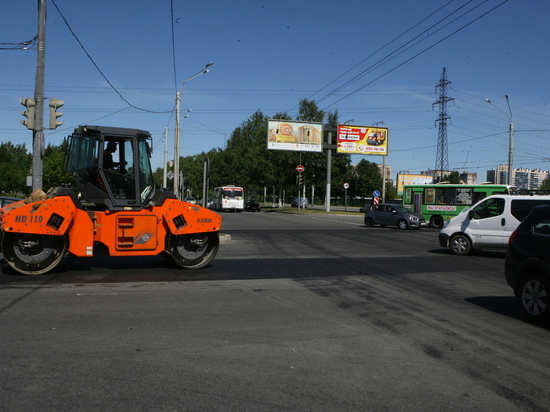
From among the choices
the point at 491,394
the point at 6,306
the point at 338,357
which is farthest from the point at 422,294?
the point at 6,306

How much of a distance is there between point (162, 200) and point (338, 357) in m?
6.37

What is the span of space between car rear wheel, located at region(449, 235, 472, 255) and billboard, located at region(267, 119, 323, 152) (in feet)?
114

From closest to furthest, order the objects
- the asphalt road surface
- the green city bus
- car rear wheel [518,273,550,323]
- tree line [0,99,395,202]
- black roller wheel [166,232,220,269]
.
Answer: the asphalt road surface < car rear wheel [518,273,550,323] < black roller wheel [166,232,220,269] < the green city bus < tree line [0,99,395,202]

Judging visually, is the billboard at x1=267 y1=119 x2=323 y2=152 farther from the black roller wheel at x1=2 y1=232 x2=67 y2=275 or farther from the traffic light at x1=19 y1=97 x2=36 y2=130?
the black roller wheel at x1=2 y1=232 x2=67 y2=275

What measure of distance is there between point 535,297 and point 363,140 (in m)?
46.7

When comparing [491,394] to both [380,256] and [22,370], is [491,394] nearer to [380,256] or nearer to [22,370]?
[22,370]

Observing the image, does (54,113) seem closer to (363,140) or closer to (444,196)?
(444,196)

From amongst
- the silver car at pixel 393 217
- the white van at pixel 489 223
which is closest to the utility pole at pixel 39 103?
the white van at pixel 489 223

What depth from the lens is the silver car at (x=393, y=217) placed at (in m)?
29.7

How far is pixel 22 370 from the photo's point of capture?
466 cm

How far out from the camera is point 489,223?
51.3 feet

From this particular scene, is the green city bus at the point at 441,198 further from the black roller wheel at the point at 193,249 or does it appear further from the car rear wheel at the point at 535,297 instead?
the car rear wheel at the point at 535,297

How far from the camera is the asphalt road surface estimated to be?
13.9 ft

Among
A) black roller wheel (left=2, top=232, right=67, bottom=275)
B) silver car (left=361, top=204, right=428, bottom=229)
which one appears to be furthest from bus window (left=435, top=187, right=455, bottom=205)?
black roller wheel (left=2, top=232, right=67, bottom=275)
